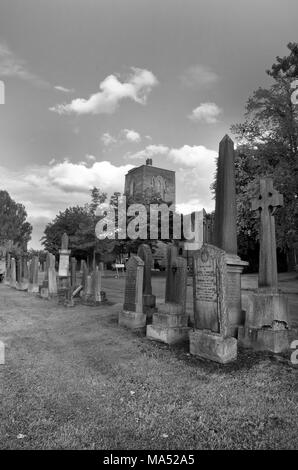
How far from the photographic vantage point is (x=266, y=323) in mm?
6453

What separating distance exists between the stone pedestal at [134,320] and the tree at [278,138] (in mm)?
12173

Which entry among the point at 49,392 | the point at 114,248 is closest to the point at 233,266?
the point at 49,392

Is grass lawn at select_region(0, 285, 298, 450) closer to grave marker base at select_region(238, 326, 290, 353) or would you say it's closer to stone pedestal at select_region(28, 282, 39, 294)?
grave marker base at select_region(238, 326, 290, 353)

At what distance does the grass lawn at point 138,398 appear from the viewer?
3477 millimetres

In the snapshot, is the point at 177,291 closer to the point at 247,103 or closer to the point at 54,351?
the point at 54,351

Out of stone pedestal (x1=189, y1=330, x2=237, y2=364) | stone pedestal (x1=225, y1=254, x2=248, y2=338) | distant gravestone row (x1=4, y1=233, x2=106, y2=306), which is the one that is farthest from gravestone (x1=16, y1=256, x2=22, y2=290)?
stone pedestal (x1=189, y1=330, x2=237, y2=364)

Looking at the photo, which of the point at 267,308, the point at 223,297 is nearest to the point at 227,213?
the point at 267,308

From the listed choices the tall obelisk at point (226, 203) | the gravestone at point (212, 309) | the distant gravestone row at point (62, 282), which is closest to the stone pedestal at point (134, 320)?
the gravestone at point (212, 309)

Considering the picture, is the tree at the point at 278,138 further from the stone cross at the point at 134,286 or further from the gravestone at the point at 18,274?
the gravestone at the point at 18,274

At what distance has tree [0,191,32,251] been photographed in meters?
68.5

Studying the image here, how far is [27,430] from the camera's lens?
11.8 feet

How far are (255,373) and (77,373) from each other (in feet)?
8.51

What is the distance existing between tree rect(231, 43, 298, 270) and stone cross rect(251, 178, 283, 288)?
443 inches

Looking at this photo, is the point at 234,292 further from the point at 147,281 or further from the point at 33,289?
the point at 33,289
